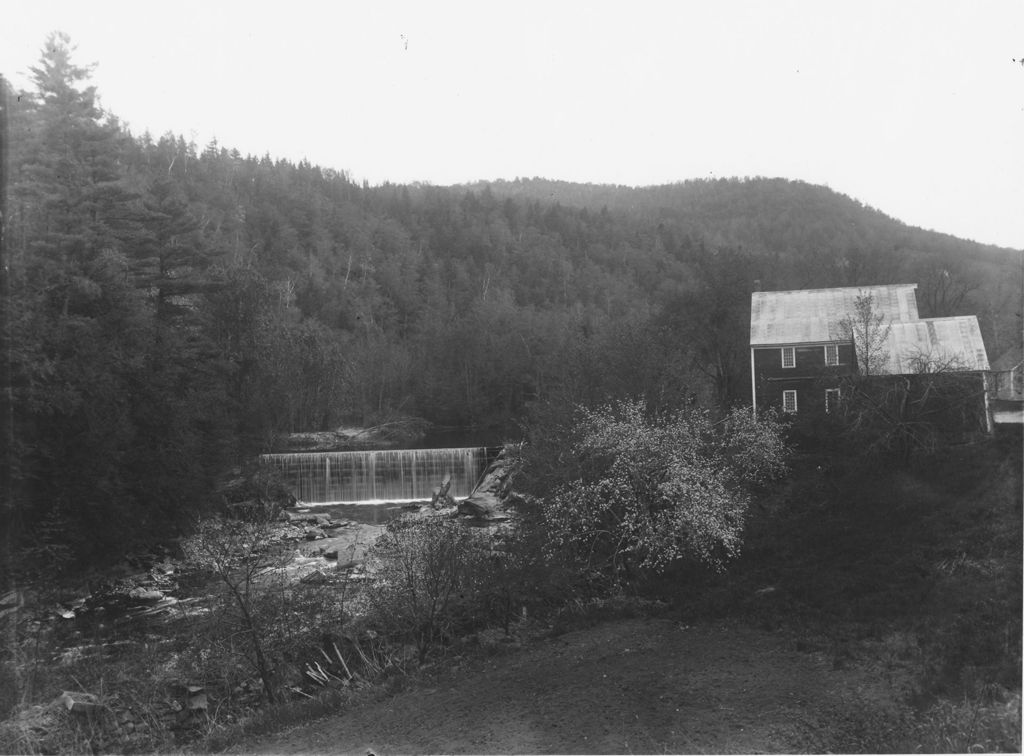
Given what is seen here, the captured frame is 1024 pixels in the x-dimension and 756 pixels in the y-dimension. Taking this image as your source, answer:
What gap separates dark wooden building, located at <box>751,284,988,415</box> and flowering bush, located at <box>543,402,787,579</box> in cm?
1152

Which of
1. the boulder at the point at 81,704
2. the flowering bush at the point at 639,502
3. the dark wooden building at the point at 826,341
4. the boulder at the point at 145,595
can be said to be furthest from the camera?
the dark wooden building at the point at 826,341

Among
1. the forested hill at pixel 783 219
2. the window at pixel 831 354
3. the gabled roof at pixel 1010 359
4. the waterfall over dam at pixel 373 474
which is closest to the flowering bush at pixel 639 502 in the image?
the gabled roof at pixel 1010 359

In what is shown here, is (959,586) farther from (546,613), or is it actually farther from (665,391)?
(665,391)

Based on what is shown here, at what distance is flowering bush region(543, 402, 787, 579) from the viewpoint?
14562 mm

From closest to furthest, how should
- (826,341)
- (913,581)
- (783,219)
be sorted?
(913,581) < (826,341) < (783,219)

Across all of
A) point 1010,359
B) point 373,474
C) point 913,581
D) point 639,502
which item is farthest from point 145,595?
point 1010,359

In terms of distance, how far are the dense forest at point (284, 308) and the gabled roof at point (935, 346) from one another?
1.37m

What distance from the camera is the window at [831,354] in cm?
2838

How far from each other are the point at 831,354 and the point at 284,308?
34.3 meters

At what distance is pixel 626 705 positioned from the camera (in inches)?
382

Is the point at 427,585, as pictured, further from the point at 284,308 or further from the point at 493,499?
the point at 284,308

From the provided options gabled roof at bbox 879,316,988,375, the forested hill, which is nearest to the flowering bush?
the forested hill

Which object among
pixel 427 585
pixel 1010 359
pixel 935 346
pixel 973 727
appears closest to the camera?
pixel 973 727

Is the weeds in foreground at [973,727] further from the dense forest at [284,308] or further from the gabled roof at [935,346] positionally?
the gabled roof at [935,346]
